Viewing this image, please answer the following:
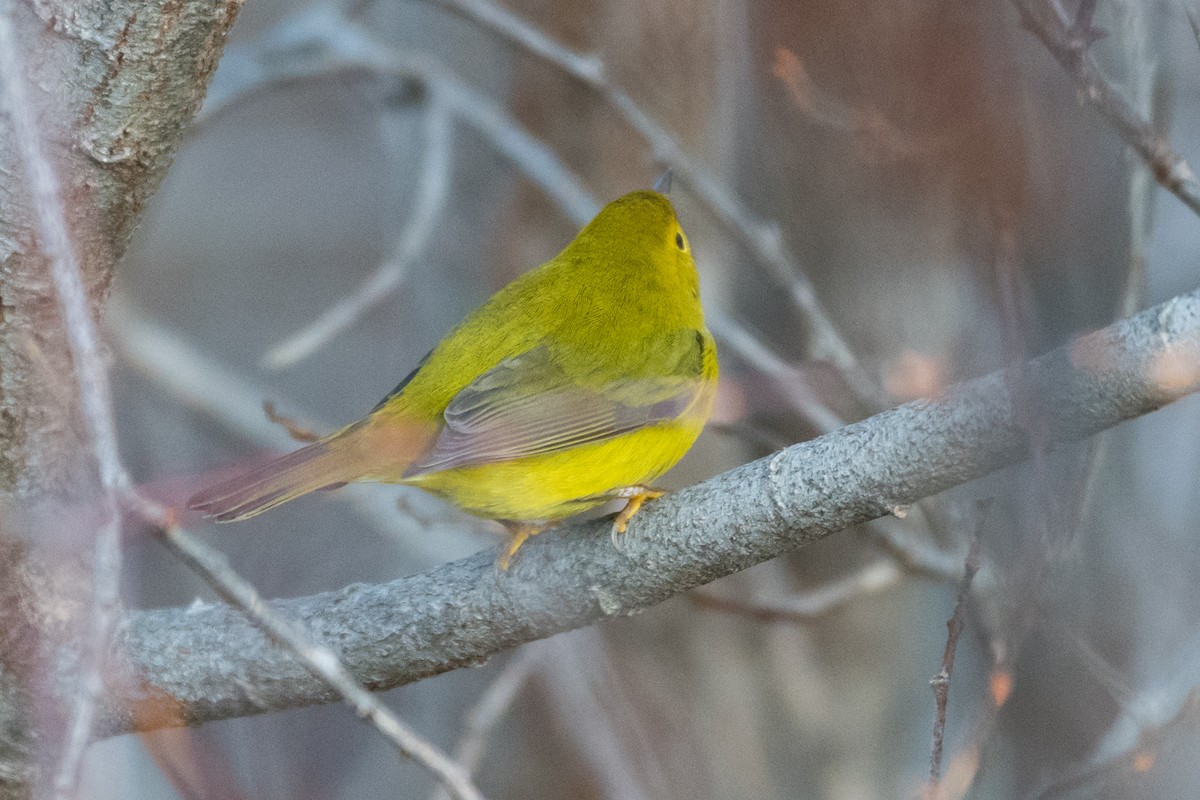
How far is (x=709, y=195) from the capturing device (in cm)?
394

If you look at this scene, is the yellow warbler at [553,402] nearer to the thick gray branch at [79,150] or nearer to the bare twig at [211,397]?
the thick gray branch at [79,150]

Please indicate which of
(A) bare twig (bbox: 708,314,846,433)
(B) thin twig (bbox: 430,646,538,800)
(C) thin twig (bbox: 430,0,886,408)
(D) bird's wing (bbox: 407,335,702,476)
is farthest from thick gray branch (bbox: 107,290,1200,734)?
(C) thin twig (bbox: 430,0,886,408)

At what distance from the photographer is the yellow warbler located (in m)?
2.80

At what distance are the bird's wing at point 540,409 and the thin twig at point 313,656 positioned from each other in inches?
59.3

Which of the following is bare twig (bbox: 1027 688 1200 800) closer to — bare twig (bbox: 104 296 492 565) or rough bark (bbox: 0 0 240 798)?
rough bark (bbox: 0 0 240 798)

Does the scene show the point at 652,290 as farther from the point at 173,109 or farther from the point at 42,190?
the point at 42,190

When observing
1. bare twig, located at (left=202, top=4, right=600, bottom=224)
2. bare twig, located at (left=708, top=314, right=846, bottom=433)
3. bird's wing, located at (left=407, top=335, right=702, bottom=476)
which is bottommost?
bird's wing, located at (left=407, top=335, right=702, bottom=476)

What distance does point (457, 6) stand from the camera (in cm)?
427

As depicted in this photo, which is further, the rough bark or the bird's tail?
the bird's tail

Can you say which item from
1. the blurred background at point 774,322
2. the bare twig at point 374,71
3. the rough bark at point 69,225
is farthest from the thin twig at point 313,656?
the bare twig at point 374,71

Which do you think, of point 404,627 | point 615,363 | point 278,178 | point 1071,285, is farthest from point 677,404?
point 278,178

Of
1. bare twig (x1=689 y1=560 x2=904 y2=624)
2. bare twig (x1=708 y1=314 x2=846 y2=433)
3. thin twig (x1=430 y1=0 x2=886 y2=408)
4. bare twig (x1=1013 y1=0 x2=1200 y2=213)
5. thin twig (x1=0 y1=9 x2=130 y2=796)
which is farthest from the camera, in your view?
thin twig (x1=430 y1=0 x2=886 y2=408)

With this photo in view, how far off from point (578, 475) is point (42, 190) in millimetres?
1884

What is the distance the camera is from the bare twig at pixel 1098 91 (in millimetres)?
2133
